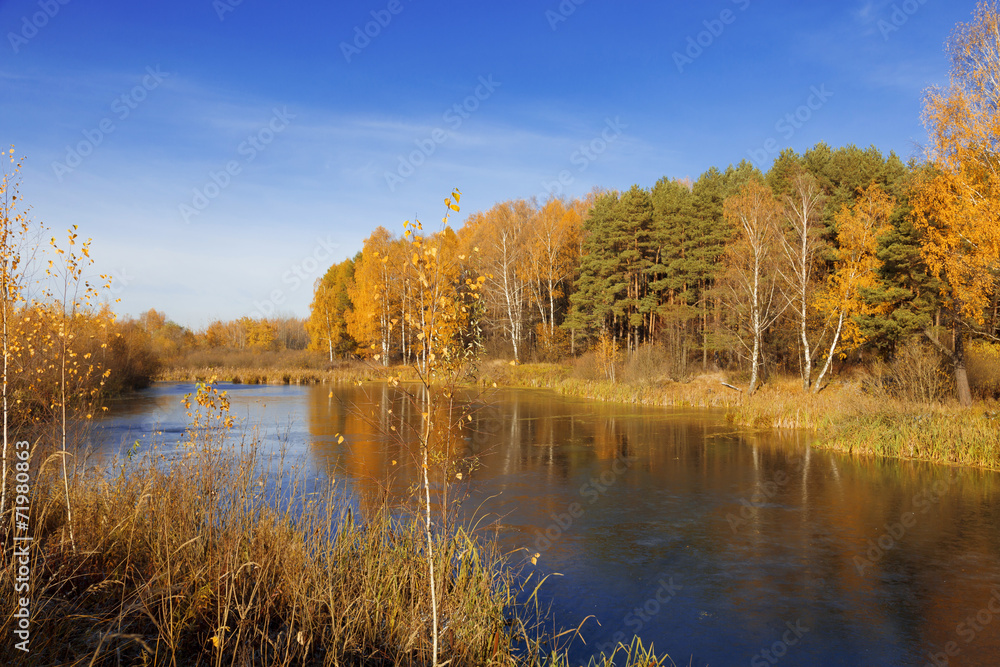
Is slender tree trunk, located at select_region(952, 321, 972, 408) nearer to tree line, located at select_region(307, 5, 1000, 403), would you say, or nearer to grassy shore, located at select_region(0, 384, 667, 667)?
tree line, located at select_region(307, 5, 1000, 403)

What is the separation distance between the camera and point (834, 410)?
55.4 ft

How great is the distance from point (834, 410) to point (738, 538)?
10611mm

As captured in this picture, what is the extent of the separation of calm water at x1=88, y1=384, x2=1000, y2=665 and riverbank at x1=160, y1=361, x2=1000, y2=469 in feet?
2.25

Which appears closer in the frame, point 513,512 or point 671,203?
point 513,512

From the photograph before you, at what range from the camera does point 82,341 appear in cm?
975

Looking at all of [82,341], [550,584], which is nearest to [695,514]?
[550,584]

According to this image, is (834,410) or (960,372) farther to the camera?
(960,372)

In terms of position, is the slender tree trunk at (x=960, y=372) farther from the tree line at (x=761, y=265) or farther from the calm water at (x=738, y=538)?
the calm water at (x=738, y=538)

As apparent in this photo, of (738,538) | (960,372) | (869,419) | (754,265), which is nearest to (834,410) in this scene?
(869,419)

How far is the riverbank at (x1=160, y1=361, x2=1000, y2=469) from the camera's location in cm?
1270

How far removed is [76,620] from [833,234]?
30.4 metres

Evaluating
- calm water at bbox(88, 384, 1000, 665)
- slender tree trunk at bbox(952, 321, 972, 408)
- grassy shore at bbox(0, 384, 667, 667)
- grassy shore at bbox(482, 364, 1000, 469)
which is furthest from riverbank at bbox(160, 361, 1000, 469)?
grassy shore at bbox(0, 384, 667, 667)

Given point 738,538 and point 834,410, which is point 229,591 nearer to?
point 738,538

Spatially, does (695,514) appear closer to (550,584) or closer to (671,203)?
(550,584)
